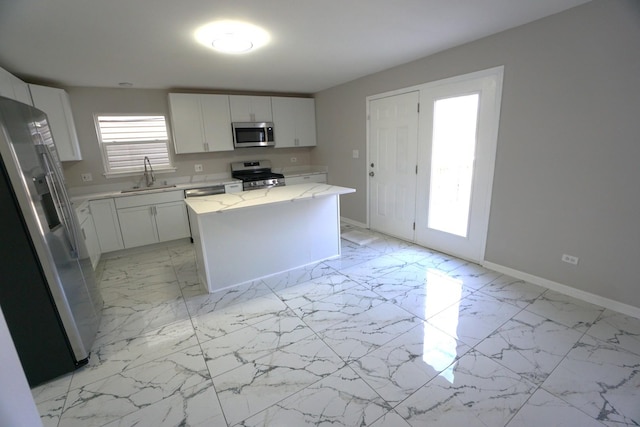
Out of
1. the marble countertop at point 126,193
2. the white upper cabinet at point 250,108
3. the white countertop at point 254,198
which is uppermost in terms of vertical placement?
the white upper cabinet at point 250,108

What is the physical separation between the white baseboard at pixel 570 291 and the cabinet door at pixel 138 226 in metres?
4.33

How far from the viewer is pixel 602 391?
160 cm

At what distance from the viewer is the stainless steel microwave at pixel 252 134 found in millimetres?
4781

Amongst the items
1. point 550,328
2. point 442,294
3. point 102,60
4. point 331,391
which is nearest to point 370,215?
point 442,294

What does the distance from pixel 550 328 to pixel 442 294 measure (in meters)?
0.79

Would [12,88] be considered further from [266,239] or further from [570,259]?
[570,259]

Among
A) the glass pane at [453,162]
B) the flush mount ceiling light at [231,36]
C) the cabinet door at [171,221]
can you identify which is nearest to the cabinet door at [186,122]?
the cabinet door at [171,221]

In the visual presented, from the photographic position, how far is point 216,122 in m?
4.59

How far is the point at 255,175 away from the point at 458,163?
10.6 ft

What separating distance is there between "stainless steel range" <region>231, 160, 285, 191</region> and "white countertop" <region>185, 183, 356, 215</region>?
1477mm

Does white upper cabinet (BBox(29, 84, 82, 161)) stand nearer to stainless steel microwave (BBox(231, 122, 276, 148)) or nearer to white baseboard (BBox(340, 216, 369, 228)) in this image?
stainless steel microwave (BBox(231, 122, 276, 148))

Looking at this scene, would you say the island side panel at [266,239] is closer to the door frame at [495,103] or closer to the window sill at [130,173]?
the door frame at [495,103]

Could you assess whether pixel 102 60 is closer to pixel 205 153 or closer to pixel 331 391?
pixel 205 153

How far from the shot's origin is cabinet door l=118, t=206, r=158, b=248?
3926mm
